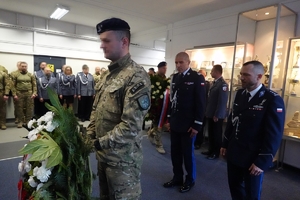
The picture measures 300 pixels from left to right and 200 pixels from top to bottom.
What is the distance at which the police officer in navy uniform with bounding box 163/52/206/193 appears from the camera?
7.20ft

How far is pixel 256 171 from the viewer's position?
148 centimetres

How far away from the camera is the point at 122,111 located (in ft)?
3.67

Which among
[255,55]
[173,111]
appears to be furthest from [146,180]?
[255,55]

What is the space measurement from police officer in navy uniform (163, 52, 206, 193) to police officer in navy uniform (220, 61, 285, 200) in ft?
1.60

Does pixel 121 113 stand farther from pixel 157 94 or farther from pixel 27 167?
pixel 157 94

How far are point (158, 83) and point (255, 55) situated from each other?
2.02 m

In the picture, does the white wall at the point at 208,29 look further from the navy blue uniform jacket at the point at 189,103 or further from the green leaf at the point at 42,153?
the green leaf at the point at 42,153

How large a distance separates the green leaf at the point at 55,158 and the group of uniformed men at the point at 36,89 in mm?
3985

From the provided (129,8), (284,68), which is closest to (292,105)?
Result: (284,68)

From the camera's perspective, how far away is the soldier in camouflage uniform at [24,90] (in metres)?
4.86

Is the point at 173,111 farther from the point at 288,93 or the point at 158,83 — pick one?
the point at 288,93

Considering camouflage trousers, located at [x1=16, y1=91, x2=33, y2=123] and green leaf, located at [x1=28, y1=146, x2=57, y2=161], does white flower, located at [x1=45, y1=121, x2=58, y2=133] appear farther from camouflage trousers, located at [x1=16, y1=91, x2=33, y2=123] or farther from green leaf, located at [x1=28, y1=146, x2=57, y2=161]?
camouflage trousers, located at [x1=16, y1=91, x2=33, y2=123]

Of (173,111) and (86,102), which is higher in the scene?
(173,111)

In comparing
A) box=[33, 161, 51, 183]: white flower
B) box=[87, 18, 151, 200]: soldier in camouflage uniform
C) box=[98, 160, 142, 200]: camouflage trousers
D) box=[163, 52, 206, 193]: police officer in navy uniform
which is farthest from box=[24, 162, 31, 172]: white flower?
box=[163, 52, 206, 193]: police officer in navy uniform
